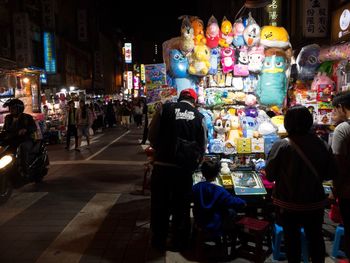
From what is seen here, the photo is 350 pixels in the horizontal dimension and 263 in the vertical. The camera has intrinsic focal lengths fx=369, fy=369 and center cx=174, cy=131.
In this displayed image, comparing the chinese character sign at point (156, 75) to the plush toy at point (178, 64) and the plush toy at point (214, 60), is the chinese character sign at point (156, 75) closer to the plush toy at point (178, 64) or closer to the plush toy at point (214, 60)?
the plush toy at point (178, 64)

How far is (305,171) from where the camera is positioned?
360 cm

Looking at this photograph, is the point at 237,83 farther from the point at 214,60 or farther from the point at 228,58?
the point at 214,60

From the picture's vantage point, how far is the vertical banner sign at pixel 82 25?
36.0m

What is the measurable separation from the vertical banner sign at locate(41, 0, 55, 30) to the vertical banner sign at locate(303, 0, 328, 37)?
18.8 m

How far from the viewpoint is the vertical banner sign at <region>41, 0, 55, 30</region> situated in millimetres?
23922

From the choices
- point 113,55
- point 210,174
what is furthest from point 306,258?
point 113,55

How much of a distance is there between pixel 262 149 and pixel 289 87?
2.07 metres

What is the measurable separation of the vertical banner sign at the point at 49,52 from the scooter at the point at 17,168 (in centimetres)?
1668

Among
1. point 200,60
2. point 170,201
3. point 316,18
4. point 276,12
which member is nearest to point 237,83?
point 200,60

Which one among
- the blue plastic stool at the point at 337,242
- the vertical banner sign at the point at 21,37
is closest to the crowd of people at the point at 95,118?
the vertical banner sign at the point at 21,37

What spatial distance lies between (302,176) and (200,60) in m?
3.81

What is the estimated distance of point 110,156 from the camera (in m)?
13.6

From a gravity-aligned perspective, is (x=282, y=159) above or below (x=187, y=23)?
below

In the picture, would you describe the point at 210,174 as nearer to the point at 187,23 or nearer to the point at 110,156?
the point at 187,23
